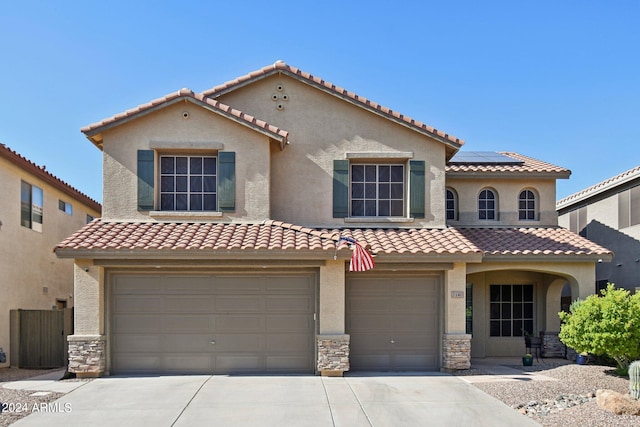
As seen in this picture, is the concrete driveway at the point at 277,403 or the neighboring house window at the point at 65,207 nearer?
the concrete driveway at the point at 277,403

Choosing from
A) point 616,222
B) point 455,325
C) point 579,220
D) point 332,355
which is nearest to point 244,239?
point 332,355

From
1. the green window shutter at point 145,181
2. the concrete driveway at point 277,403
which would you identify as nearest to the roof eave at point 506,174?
the concrete driveway at point 277,403

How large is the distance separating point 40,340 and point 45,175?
16.6 ft

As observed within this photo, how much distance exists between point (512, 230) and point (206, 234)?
929 cm

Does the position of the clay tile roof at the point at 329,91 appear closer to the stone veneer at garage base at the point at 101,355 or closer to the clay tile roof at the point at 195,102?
the clay tile roof at the point at 195,102

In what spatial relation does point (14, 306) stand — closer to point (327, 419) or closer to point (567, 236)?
point (327, 419)

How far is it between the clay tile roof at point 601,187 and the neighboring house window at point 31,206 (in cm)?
1870

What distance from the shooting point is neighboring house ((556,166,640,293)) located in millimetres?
16234

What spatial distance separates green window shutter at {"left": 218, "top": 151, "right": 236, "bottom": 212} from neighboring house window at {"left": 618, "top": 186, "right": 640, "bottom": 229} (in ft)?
42.1

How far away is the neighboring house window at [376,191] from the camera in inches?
536

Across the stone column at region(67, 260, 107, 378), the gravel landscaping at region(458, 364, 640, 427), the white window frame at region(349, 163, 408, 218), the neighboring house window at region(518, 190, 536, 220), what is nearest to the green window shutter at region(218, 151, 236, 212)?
the white window frame at region(349, 163, 408, 218)

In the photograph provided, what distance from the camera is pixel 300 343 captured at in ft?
39.4

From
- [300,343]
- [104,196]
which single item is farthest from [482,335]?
[104,196]

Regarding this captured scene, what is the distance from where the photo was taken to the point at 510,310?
51.2 ft
